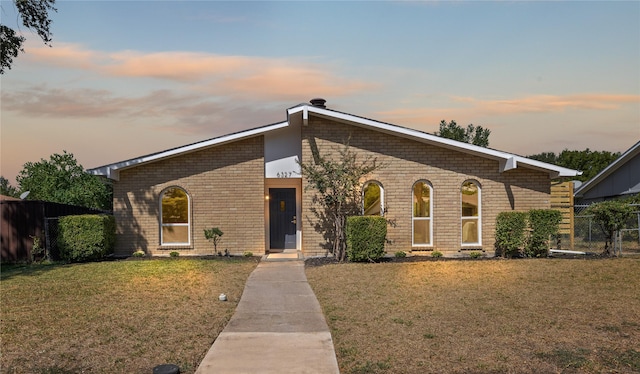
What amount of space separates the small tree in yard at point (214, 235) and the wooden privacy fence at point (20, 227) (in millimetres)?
5237

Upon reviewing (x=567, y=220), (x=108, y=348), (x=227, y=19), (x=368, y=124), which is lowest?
(x=108, y=348)

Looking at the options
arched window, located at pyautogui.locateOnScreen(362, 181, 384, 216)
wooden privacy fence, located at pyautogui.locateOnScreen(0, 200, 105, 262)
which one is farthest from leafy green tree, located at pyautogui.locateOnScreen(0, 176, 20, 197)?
arched window, located at pyautogui.locateOnScreen(362, 181, 384, 216)

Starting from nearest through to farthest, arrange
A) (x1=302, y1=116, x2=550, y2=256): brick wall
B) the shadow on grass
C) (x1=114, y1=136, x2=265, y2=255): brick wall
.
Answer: the shadow on grass
(x1=302, y1=116, x2=550, y2=256): brick wall
(x1=114, y1=136, x2=265, y2=255): brick wall

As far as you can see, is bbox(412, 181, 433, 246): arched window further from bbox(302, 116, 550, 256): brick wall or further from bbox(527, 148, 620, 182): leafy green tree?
bbox(527, 148, 620, 182): leafy green tree

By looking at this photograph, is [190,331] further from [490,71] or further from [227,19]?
[490,71]

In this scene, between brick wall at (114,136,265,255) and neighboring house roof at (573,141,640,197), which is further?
neighboring house roof at (573,141,640,197)

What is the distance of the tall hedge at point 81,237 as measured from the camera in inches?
621

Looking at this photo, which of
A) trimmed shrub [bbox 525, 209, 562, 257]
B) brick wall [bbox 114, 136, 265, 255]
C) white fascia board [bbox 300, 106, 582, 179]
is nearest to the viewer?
trimmed shrub [bbox 525, 209, 562, 257]

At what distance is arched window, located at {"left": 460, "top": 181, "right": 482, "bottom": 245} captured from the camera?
17.0 m

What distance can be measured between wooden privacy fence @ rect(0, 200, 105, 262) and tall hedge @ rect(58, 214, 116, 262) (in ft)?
4.16

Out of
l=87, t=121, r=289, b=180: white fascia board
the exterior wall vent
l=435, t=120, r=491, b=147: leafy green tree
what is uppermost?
l=435, t=120, r=491, b=147: leafy green tree

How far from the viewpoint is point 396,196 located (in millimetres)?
16625

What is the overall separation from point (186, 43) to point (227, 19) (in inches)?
54.8

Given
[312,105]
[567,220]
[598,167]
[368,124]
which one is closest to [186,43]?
[312,105]
